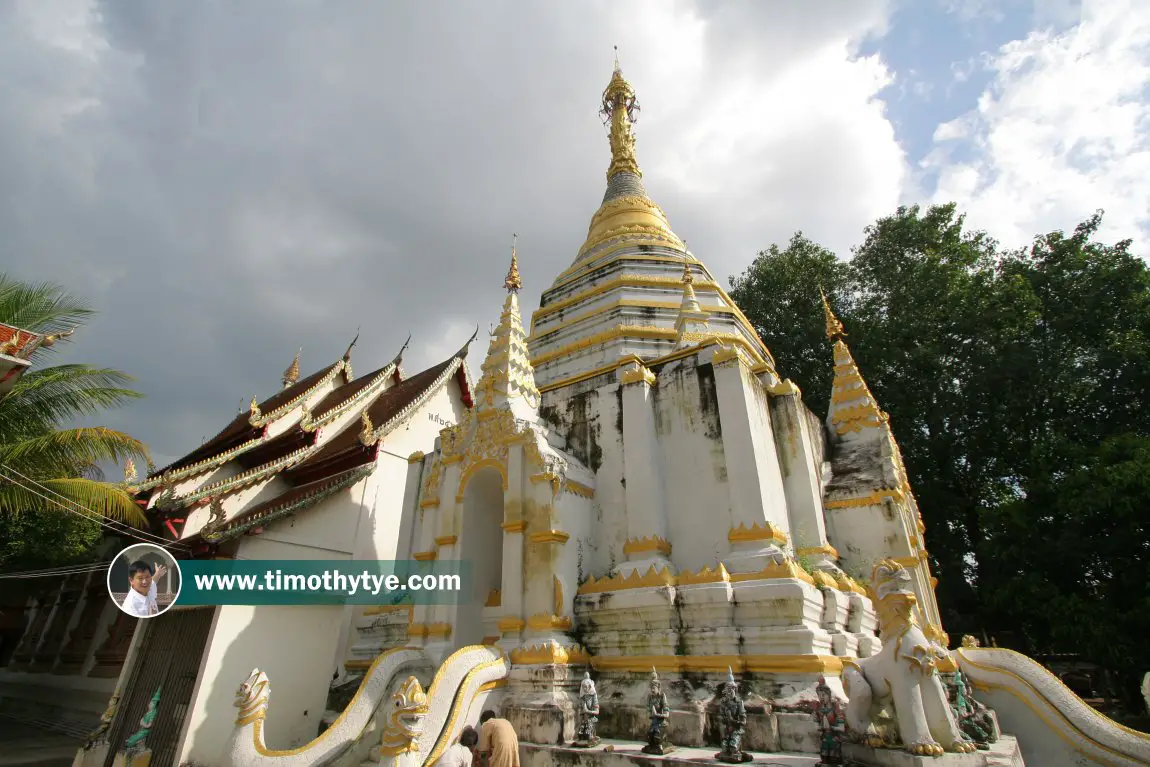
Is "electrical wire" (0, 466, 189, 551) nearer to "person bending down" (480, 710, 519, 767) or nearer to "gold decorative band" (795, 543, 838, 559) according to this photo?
"person bending down" (480, 710, 519, 767)

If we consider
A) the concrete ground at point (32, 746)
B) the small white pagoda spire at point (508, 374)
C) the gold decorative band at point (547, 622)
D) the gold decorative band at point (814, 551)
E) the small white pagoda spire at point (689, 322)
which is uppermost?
the small white pagoda spire at point (689, 322)

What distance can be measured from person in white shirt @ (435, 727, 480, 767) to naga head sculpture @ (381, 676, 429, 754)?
31cm

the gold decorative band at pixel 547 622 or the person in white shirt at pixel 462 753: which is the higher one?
the gold decorative band at pixel 547 622

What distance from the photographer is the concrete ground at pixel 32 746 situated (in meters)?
9.08

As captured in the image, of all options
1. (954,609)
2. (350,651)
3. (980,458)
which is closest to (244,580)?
(350,651)

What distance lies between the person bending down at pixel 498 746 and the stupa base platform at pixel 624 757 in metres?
0.44

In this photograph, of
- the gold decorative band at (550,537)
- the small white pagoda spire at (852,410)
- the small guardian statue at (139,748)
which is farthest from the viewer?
the small white pagoda spire at (852,410)

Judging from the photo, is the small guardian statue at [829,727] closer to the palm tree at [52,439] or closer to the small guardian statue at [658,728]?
the small guardian statue at [658,728]

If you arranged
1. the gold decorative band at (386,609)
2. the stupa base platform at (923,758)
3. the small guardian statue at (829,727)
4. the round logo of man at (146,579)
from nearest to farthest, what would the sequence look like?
1. the stupa base platform at (923,758)
2. the small guardian statue at (829,727)
3. the round logo of man at (146,579)
4. the gold decorative band at (386,609)

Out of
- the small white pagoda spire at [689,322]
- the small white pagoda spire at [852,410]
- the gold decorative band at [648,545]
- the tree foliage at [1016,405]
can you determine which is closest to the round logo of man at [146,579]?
the gold decorative band at [648,545]

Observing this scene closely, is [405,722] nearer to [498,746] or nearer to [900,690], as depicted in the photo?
[498,746]

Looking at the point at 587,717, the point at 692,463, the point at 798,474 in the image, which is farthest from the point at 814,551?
the point at 587,717

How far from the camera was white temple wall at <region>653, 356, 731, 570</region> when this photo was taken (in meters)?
6.74

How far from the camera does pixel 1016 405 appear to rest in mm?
13555
